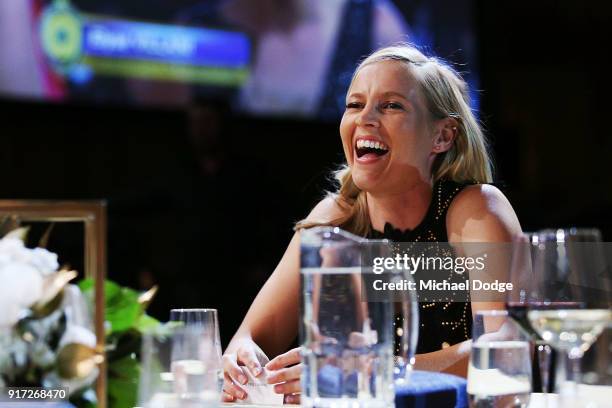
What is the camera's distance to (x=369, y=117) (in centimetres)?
160

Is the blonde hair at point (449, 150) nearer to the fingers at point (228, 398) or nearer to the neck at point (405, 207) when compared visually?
the neck at point (405, 207)

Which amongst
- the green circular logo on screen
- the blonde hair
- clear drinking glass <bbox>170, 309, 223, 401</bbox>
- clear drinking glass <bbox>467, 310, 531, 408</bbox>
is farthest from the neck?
the green circular logo on screen

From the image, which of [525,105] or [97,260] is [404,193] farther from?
[525,105]

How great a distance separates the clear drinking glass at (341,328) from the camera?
2.87ft

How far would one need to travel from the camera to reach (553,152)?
5.17 meters

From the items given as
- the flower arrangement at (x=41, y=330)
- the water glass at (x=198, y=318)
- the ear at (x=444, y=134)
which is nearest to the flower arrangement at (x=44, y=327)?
the flower arrangement at (x=41, y=330)

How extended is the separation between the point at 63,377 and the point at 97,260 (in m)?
0.11

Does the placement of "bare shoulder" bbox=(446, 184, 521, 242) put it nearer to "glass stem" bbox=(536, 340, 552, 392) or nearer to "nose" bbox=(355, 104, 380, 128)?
"nose" bbox=(355, 104, 380, 128)

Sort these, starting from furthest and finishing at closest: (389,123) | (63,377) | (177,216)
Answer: (177,216)
(389,123)
(63,377)

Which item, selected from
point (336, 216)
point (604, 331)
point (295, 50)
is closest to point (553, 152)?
point (295, 50)

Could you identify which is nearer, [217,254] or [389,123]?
[389,123]

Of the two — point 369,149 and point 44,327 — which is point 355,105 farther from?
point 44,327

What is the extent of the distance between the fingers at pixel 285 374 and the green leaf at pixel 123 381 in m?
0.31

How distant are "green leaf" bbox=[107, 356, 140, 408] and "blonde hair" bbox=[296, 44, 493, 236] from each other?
886mm
